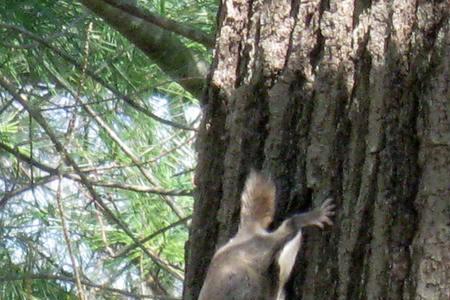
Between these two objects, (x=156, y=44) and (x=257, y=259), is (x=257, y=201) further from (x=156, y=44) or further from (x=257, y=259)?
(x=156, y=44)

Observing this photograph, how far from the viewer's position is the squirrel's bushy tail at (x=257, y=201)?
Answer: 1132 millimetres

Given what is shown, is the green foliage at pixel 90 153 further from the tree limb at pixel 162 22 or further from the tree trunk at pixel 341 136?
the tree trunk at pixel 341 136

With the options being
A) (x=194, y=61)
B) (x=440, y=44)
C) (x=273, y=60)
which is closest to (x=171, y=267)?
(x=194, y=61)

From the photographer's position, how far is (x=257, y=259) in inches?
45.7

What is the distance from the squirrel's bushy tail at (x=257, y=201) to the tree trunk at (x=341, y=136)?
15 millimetres

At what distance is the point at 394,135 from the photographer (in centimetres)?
106

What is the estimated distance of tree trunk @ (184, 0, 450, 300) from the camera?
40.5 inches

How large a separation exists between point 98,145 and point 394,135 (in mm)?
2360

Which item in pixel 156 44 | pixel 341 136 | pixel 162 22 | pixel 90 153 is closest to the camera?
pixel 341 136

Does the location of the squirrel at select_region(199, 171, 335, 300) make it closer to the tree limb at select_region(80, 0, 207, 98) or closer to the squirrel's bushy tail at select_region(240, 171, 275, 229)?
the squirrel's bushy tail at select_region(240, 171, 275, 229)

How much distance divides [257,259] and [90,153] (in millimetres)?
2133

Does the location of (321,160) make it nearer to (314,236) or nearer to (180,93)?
(314,236)

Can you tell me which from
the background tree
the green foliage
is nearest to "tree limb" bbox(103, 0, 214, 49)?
the green foliage

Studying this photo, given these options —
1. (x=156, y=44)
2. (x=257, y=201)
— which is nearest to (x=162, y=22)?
(x=156, y=44)
